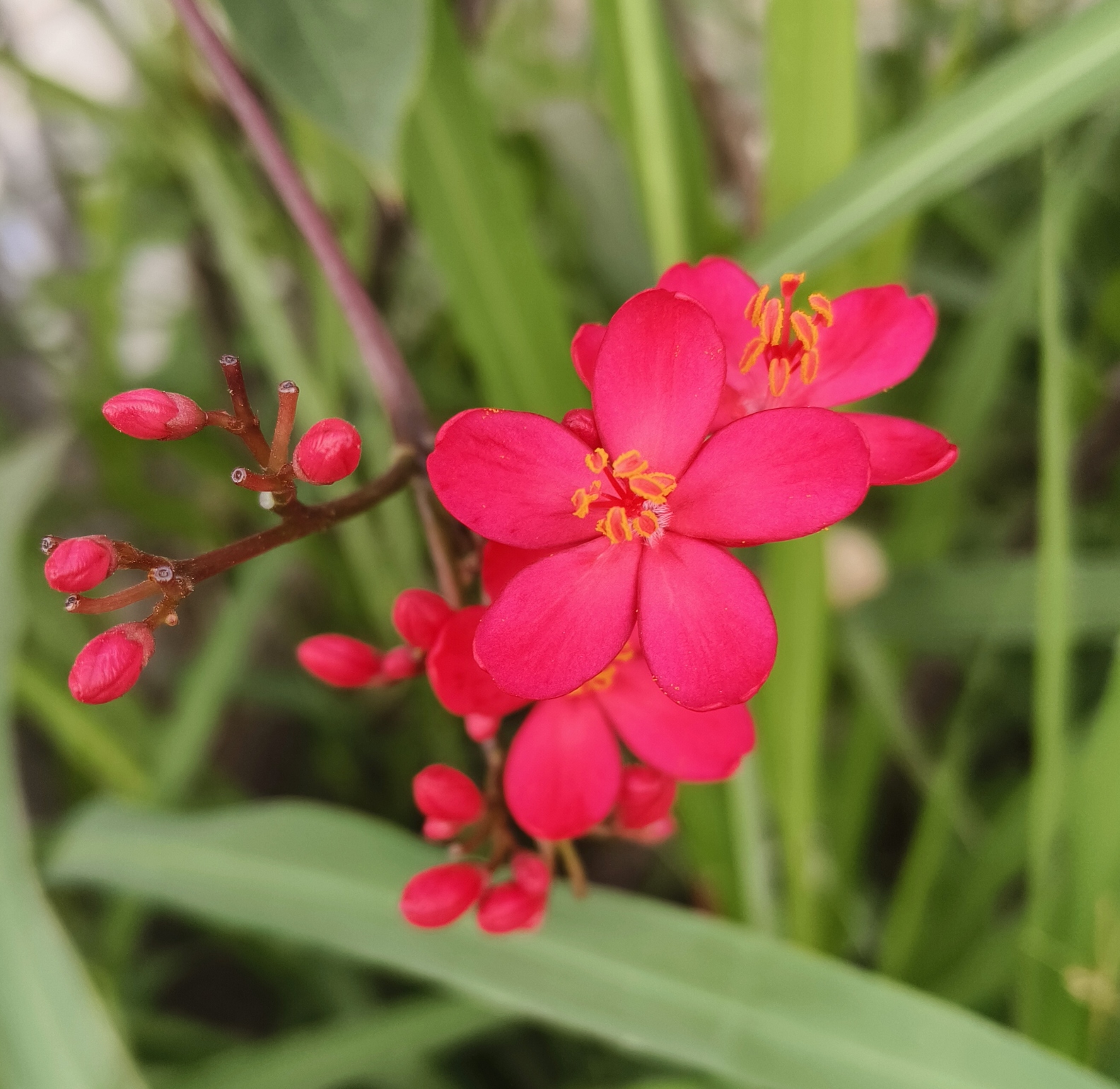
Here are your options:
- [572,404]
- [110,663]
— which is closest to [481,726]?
[110,663]

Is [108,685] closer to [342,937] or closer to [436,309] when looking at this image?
[342,937]

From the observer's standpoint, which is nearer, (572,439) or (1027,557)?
(572,439)

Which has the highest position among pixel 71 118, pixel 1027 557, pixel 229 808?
pixel 71 118

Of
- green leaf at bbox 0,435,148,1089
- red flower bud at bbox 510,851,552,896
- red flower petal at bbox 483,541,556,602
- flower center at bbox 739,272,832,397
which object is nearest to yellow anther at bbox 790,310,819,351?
flower center at bbox 739,272,832,397

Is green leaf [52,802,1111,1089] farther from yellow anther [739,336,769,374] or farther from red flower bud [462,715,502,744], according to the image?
yellow anther [739,336,769,374]

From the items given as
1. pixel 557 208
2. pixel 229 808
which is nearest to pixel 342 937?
pixel 229 808

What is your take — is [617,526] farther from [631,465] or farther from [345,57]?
[345,57]

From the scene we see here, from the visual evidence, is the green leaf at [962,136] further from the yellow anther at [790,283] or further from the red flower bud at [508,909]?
the red flower bud at [508,909]
